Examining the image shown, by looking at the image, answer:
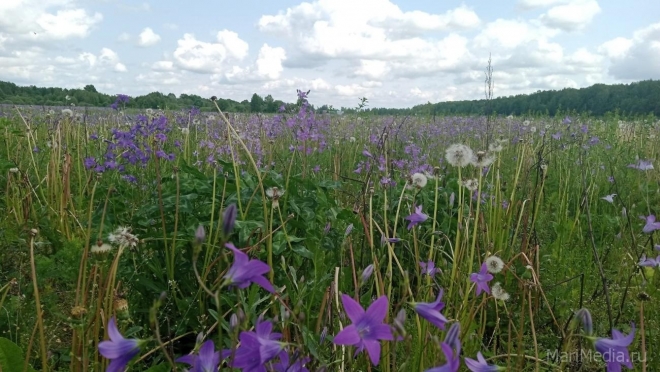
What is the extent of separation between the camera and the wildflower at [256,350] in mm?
833

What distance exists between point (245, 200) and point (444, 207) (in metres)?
1.26

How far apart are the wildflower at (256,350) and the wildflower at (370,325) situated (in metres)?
0.13

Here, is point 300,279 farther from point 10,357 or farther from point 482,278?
point 10,357

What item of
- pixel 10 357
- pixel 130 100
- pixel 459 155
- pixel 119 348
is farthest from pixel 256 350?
pixel 130 100

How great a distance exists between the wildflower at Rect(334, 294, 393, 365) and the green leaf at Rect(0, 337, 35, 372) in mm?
996

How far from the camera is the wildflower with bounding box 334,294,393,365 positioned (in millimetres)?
804

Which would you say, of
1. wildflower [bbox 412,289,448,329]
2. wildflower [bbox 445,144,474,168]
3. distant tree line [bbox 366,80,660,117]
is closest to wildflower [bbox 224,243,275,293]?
wildflower [bbox 412,289,448,329]

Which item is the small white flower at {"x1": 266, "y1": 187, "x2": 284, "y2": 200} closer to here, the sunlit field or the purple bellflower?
the sunlit field

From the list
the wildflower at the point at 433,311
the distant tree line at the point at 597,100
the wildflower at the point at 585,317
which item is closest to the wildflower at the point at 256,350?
the wildflower at the point at 433,311

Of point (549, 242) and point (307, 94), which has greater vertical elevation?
point (307, 94)

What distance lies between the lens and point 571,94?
112 feet

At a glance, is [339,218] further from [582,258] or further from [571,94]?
[571,94]

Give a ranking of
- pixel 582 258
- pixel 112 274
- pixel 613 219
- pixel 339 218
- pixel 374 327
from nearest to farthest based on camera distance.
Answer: pixel 374 327 → pixel 112 274 → pixel 339 218 → pixel 582 258 → pixel 613 219

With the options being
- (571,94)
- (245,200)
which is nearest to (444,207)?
(245,200)
